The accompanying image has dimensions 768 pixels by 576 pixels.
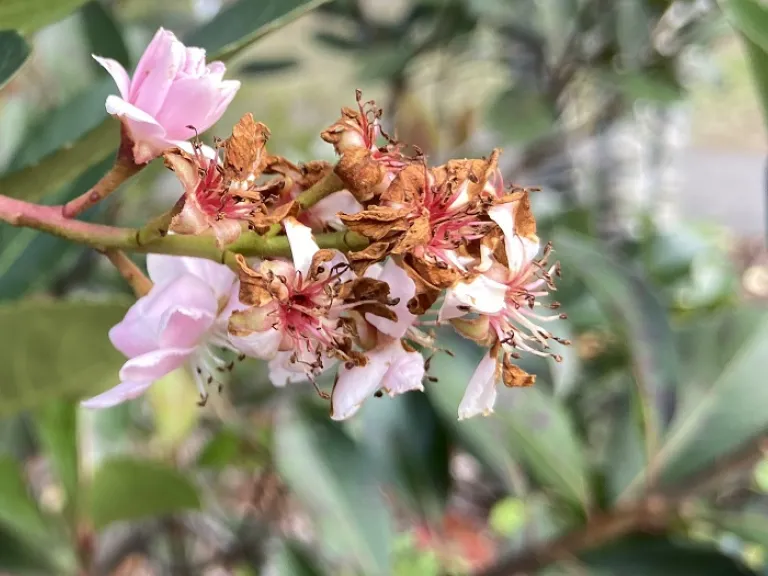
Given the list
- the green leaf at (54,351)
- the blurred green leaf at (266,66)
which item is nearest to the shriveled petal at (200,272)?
the green leaf at (54,351)

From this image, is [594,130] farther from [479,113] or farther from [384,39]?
[384,39]

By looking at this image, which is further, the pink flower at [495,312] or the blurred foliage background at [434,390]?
the blurred foliage background at [434,390]

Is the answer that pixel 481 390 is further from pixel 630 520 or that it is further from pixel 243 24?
pixel 630 520

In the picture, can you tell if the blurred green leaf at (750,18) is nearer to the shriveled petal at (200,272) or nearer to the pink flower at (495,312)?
the pink flower at (495,312)

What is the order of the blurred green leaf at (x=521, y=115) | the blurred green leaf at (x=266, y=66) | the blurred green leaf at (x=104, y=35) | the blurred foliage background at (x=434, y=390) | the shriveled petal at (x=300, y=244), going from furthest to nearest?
the blurred green leaf at (x=266, y=66) < the blurred green leaf at (x=521, y=115) < the blurred green leaf at (x=104, y=35) < the blurred foliage background at (x=434, y=390) < the shriveled petal at (x=300, y=244)

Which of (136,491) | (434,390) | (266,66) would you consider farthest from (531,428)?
(266,66)

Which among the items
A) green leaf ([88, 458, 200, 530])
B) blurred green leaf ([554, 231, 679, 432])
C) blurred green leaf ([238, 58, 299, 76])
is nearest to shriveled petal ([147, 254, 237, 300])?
green leaf ([88, 458, 200, 530])

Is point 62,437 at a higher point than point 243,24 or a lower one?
lower

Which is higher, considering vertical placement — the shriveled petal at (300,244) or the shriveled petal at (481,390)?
the shriveled petal at (300,244)
